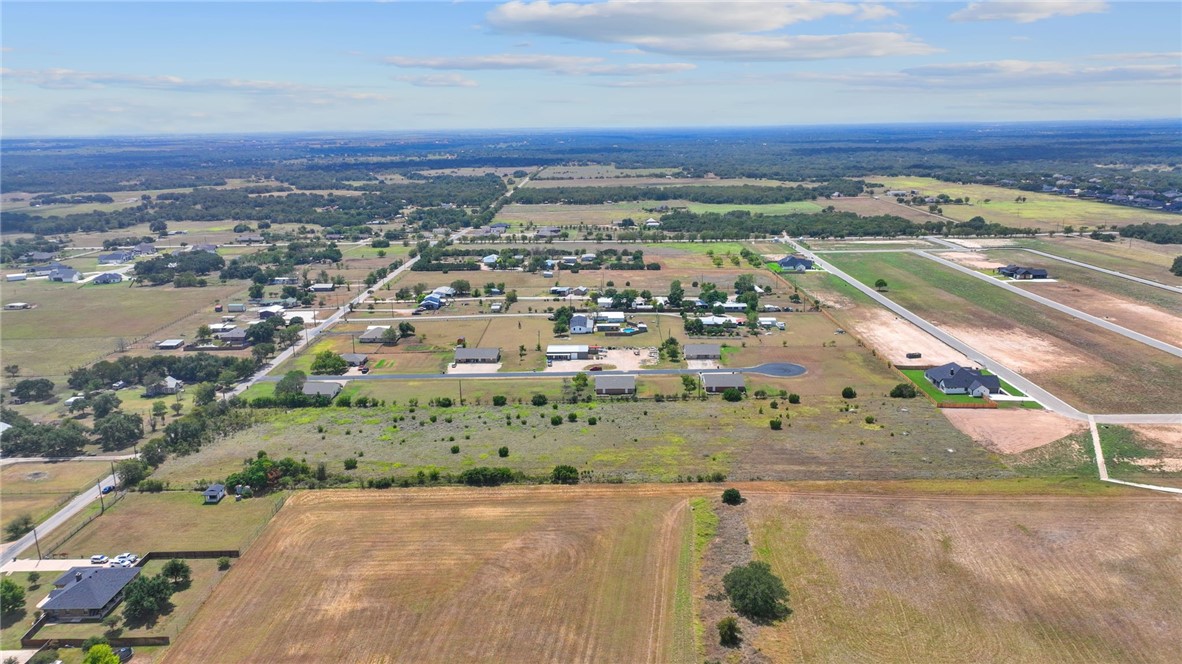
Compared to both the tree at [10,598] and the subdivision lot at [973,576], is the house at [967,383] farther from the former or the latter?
the tree at [10,598]

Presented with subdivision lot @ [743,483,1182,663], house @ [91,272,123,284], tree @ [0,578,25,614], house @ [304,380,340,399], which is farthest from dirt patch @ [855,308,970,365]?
house @ [91,272,123,284]

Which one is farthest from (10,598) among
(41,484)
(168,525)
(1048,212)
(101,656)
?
(1048,212)

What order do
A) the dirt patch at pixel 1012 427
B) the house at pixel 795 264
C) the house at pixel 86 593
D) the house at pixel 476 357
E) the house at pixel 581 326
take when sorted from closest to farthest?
the house at pixel 86 593 < the dirt patch at pixel 1012 427 < the house at pixel 476 357 < the house at pixel 581 326 < the house at pixel 795 264

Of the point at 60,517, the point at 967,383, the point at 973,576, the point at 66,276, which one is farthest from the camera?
the point at 66,276

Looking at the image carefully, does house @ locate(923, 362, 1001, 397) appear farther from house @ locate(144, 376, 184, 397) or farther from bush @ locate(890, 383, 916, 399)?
house @ locate(144, 376, 184, 397)

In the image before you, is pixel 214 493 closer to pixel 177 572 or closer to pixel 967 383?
pixel 177 572

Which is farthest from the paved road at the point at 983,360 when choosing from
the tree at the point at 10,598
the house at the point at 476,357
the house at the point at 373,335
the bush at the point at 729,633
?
the tree at the point at 10,598
